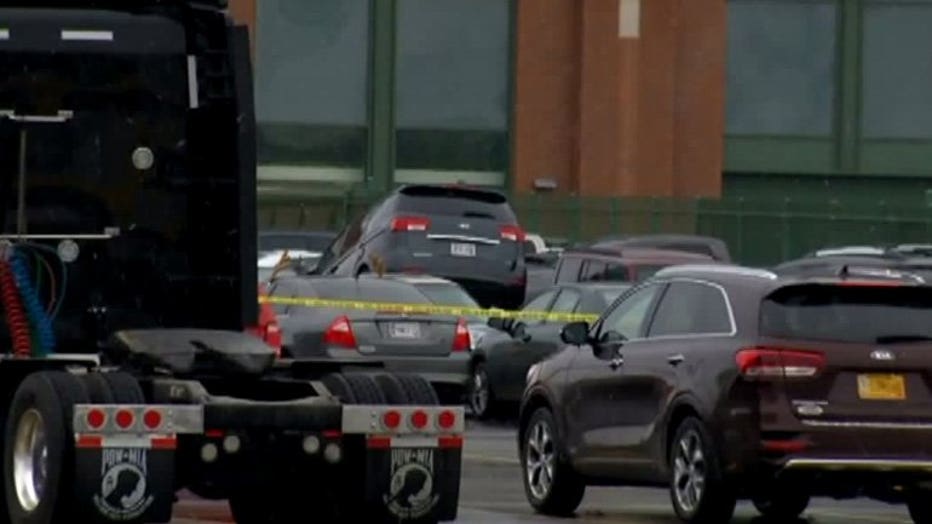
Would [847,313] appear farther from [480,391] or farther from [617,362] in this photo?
[480,391]

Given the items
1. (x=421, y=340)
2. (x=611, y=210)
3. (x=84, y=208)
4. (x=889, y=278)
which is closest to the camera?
(x=84, y=208)

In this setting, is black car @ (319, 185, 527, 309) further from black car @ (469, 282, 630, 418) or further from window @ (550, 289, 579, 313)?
black car @ (469, 282, 630, 418)

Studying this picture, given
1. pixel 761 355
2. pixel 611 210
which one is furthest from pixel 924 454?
pixel 611 210

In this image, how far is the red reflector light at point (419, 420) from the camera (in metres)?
13.2

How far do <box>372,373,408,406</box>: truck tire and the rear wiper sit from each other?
3.55 m

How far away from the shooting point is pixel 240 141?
14.0 metres

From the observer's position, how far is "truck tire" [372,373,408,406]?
13.3 m

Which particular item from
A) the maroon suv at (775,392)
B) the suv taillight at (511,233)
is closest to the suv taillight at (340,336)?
the maroon suv at (775,392)

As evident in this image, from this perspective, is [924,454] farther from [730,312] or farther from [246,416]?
[246,416]

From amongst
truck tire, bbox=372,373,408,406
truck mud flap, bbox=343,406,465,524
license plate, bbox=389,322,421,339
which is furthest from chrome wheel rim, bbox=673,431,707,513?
license plate, bbox=389,322,421,339

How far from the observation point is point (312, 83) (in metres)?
58.2

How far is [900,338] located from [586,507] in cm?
339

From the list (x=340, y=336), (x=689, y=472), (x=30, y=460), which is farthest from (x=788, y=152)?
(x=30, y=460)

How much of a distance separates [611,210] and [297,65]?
7.76 m
